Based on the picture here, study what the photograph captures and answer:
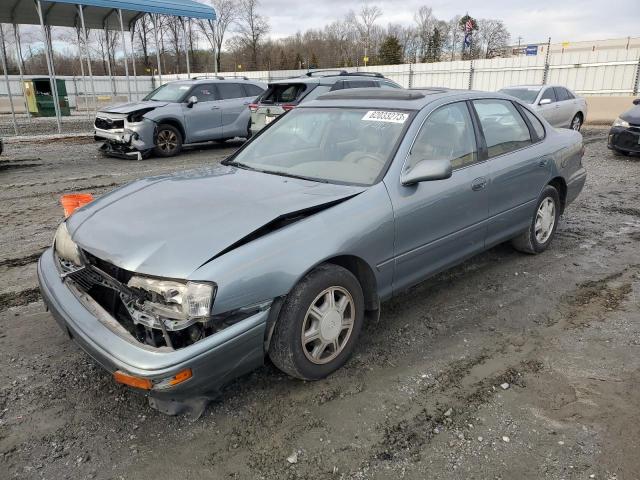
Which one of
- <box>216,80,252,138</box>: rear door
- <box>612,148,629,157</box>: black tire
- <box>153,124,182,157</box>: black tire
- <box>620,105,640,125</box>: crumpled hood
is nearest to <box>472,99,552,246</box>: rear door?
<box>620,105,640,125</box>: crumpled hood

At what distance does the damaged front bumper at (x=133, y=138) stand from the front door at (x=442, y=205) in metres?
8.68

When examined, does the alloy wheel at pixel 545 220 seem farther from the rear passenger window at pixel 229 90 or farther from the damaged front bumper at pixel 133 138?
the rear passenger window at pixel 229 90

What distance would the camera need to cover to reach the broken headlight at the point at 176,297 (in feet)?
7.51

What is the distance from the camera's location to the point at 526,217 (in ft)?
15.0

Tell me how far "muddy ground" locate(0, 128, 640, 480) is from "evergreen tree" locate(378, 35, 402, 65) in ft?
190

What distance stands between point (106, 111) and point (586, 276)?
1023cm

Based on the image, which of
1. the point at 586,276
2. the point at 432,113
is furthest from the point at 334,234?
the point at 586,276

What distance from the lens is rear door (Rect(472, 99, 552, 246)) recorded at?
13.4ft

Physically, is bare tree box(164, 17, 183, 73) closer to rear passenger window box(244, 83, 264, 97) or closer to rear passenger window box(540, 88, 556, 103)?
rear passenger window box(244, 83, 264, 97)

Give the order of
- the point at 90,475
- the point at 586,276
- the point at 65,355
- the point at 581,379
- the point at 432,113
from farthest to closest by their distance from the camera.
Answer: the point at 586,276
the point at 432,113
the point at 65,355
the point at 581,379
the point at 90,475

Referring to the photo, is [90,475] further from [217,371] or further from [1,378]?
[1,378]

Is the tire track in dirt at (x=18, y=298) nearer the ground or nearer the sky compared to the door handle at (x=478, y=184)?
nearer the ground

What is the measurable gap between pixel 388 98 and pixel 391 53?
60.8m

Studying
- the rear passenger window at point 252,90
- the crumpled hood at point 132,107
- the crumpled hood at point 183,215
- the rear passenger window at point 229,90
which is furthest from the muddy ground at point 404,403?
the rear passenger window at point 252,90
